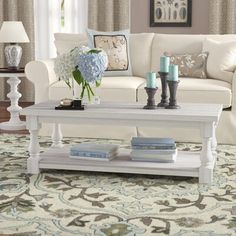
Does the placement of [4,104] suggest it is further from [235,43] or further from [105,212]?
[105,212]

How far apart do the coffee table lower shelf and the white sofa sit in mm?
817

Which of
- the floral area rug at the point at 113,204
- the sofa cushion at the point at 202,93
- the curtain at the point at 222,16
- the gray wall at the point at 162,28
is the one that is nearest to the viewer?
the floral area rug at the point at 113,204

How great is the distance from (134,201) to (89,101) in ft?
2.96

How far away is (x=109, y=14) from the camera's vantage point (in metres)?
6.77

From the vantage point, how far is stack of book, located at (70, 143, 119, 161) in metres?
3.51

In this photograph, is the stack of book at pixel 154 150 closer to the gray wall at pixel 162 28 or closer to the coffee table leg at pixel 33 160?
the coffee table leg at pixel 33 160

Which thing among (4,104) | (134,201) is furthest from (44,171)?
(4,104)

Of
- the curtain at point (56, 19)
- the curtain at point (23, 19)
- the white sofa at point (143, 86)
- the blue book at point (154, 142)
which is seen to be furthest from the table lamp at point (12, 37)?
the blue book at point (154, 142)

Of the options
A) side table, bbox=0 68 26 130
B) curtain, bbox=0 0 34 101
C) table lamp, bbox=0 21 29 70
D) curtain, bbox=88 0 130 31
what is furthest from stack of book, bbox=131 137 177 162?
curtain, bbox=0 0 34 101

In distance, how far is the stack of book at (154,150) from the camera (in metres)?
3.47

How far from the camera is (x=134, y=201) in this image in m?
3.00

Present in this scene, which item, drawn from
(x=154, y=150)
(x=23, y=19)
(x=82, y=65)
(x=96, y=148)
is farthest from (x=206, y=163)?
(x=23, y=19)

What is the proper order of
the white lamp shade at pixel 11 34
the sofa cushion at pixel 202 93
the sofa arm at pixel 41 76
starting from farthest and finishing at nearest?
1. the white lamp shade at pixel 11 34
2. the sofa arm at pixel 41 76
3. the sofa cushion at pixel 202 93

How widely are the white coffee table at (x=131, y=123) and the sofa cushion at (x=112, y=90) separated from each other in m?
0.87
